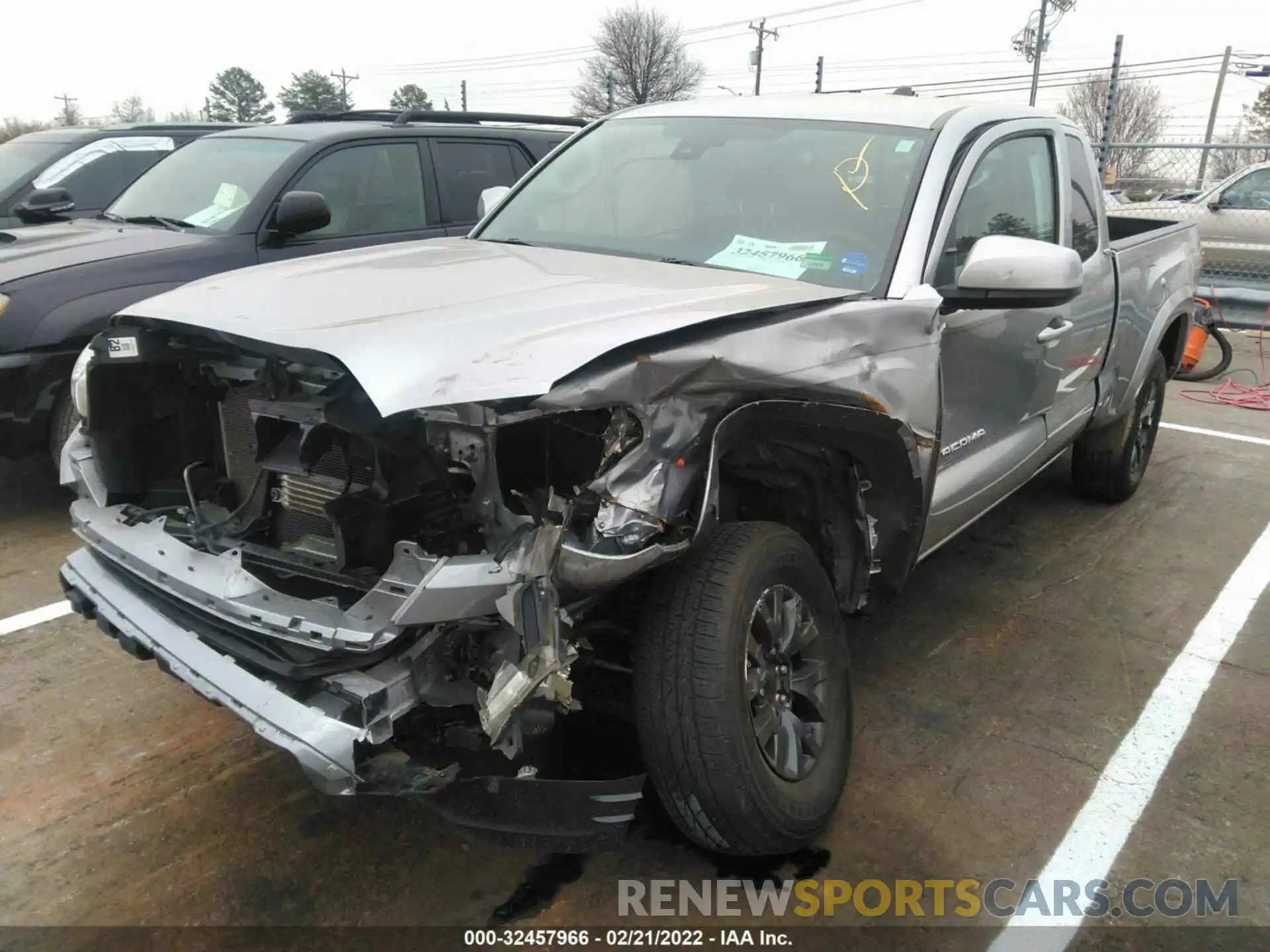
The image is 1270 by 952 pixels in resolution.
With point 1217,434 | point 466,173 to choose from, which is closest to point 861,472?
point 466,173

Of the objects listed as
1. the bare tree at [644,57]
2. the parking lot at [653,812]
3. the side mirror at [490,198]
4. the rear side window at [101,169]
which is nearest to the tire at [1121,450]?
the parking lot at [653,812]

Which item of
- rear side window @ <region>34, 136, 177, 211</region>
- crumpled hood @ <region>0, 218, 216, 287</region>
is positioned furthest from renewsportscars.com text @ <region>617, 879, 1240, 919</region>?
rear side window @ <region>34, 136, 177, 211</region>

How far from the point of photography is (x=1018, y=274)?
281 centimetres

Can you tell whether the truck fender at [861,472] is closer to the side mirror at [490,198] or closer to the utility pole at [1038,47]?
the side mirror at [490,198]

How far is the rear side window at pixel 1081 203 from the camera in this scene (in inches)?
163

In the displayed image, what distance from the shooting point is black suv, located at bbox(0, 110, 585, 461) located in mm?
4555

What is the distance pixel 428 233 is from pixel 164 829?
4.07m

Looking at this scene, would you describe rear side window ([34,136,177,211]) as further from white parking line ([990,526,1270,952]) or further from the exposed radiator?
white parking line ([990,526,1270,952])

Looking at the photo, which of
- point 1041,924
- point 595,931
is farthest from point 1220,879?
point 595,931

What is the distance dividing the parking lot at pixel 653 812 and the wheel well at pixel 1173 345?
169 cm

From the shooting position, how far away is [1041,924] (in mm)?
2465

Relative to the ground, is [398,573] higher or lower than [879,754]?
higher

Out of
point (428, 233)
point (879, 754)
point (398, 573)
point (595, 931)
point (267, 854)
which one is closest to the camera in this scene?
point (398, 573)

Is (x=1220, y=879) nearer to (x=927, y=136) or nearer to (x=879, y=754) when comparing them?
(x=879, y=754)
